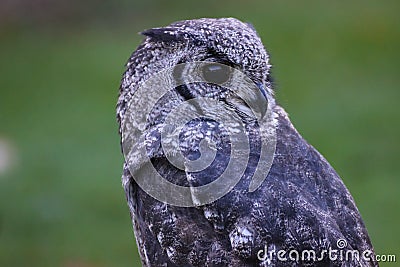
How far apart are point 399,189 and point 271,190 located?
18.5 feet

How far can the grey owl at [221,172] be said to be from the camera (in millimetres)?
4074

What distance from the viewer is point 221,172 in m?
4.23

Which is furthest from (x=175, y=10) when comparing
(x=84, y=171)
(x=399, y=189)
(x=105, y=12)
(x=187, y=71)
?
(x=187, y=71)

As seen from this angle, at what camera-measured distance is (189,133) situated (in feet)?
14.4

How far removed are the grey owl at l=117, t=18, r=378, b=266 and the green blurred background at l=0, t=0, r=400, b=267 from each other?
151 inches

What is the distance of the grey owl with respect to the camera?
407 centimetres

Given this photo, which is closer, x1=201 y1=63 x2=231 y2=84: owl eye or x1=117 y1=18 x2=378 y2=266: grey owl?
x1=117 y1=18 x2=378 y2=266: grey owl

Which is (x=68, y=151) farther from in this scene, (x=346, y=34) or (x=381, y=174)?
(x=346, y=34)
